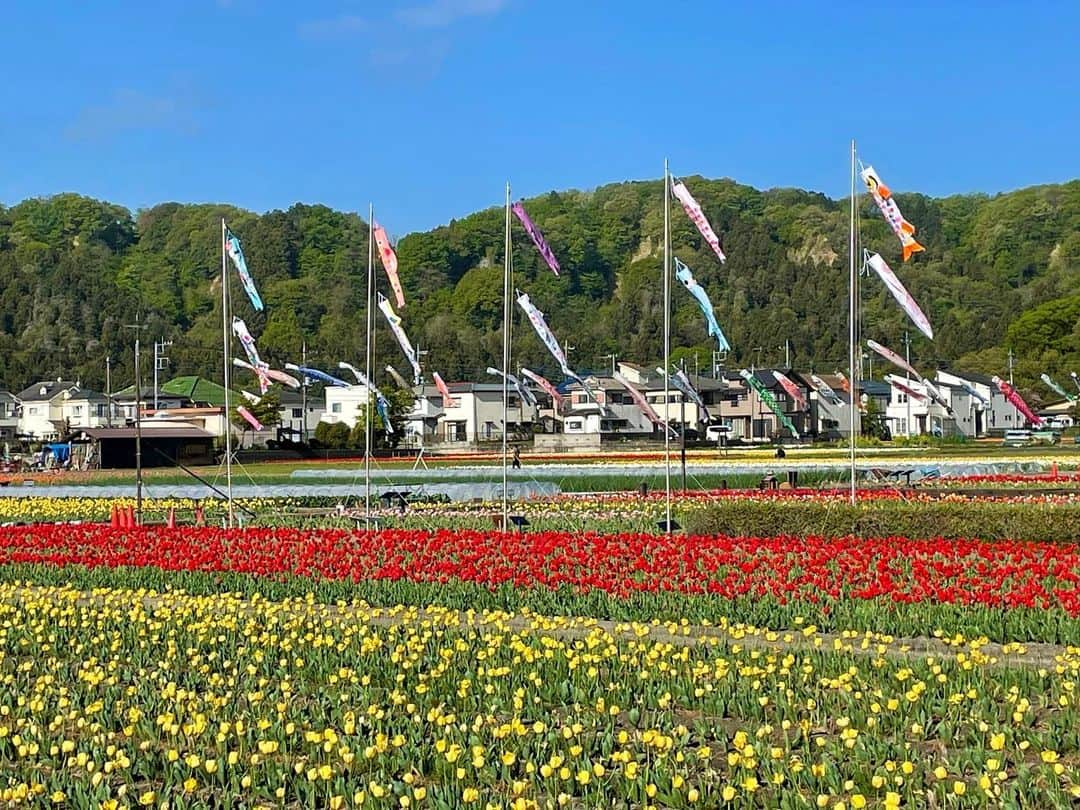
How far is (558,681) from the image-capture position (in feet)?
31.9

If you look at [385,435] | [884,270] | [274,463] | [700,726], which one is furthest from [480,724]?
[385,435]

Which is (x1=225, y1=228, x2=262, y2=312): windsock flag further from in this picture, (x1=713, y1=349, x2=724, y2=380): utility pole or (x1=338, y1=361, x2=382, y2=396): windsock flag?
(x1=713, y1=349, x2=724, y2=380): utility pole

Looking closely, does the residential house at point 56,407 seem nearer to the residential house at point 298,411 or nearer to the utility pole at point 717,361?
the residential house at point 298,411

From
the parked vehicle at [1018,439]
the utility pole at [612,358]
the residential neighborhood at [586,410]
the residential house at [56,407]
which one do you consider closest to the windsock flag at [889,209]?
the parked vehicle at [1018,439]

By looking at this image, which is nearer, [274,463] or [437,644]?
[437,644]

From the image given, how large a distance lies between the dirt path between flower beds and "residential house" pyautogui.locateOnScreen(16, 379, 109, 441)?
93.2 metres

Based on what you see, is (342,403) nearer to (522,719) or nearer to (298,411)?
(298,411)

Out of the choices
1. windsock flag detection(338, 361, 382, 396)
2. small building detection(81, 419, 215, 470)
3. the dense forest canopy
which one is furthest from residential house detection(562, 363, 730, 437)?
small building detection(81, 419, 215, 470)

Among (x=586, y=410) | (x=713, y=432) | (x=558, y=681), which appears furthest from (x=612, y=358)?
(x=558, y=681)

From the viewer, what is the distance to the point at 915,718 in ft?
27.9

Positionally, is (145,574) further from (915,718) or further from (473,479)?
(473,479)

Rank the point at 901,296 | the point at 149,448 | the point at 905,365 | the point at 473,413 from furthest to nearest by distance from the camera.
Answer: the point at 473,413, the point at 149,448, the point at 905,365, the point at 901,296

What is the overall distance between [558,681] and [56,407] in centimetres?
10183

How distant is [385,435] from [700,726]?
7024cm
